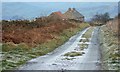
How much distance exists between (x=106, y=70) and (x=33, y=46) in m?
14.1

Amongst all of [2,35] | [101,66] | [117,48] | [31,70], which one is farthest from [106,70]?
[2,35]

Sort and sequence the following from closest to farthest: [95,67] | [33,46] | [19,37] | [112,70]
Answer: [112,70]
[95,67]
[33,46]
[19,37]

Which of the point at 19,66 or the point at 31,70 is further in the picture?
the point at 19,66

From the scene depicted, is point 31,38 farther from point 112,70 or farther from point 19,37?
point 112,70

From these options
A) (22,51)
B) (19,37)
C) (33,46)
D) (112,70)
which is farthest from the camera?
(19,37)

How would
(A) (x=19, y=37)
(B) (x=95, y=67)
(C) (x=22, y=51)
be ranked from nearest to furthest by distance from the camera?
(B) (x=95, y=67), (C) (x=22, y=51), (A) (x=19, y=37)

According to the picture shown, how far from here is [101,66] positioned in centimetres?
1928

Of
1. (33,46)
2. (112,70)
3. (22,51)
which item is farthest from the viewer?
(33,46)

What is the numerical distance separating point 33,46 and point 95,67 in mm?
12643

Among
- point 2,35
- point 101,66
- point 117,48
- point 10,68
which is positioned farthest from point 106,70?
point 2,35

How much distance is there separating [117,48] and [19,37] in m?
10.1

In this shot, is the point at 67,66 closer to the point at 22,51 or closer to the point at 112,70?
the point at 112,70

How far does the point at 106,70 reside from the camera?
17.6 meters

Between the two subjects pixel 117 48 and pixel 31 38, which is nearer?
pixel 117 48
